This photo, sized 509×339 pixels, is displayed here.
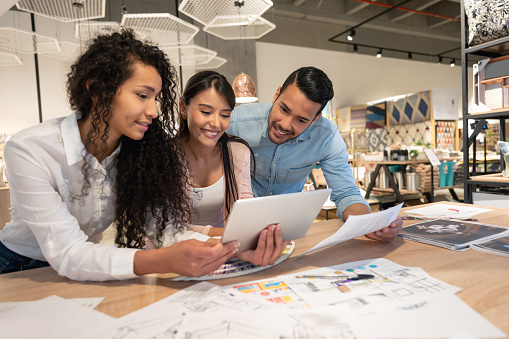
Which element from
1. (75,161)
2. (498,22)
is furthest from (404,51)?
(75,161)

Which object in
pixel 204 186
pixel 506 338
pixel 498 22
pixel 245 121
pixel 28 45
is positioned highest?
pixel 28 45

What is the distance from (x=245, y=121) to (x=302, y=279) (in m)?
1.09

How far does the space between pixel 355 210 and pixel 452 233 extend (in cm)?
38

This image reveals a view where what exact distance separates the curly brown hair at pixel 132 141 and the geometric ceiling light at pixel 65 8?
10.3 ft

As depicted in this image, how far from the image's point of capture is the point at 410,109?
24.6 ft

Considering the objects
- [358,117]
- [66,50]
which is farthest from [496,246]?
[358,117]

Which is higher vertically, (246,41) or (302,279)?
(246,41)

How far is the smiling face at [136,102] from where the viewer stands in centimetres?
93

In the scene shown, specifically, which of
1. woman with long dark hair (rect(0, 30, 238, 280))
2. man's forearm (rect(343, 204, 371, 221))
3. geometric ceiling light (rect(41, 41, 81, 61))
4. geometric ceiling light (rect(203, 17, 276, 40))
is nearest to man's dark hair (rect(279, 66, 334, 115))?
man's forearm (rect(343, 204, 371, 221))

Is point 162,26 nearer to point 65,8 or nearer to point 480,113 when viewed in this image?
point 65,8

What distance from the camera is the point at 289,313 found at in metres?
0.62

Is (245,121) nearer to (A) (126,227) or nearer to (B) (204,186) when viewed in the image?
(B) (204,186)

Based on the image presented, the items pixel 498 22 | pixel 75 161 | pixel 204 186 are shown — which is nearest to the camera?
pixel 75 161

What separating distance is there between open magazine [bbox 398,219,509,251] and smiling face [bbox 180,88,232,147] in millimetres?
773
